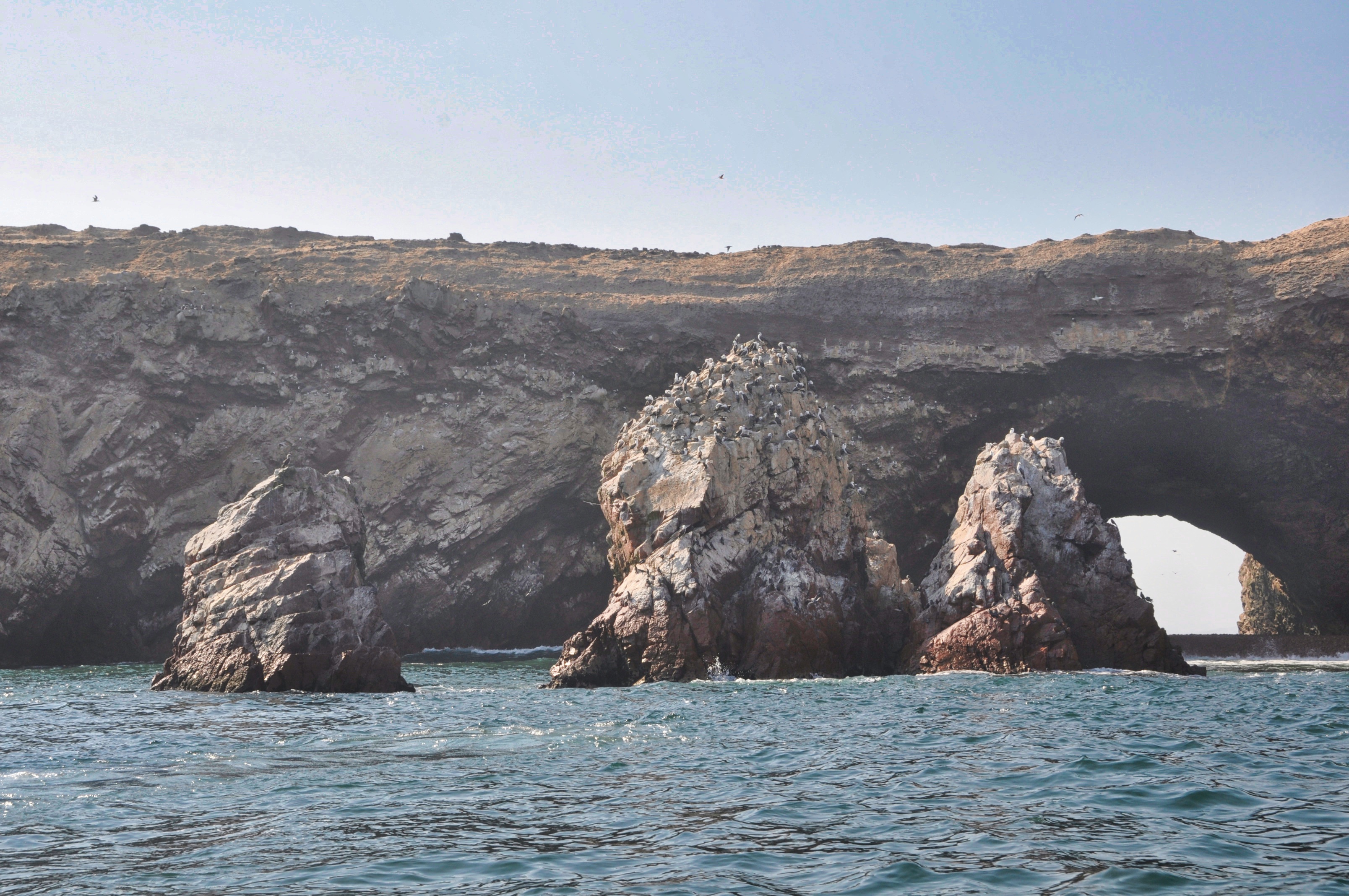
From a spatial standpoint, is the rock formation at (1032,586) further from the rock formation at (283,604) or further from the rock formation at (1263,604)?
the rock formation at (1263,604)

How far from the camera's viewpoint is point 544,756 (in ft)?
47.6

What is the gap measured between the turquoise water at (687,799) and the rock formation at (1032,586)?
369 inches

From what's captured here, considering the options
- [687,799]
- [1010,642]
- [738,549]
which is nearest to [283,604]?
[738,549]

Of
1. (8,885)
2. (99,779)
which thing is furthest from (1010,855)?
(99,779)

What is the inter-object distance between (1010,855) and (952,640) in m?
23.4

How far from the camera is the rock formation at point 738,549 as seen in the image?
30.5 meters

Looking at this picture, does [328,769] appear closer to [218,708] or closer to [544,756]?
[544,756]

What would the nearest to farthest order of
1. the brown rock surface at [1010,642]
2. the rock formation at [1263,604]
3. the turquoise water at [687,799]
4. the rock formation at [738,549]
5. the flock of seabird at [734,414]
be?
the turquoise water at [687,799] < the brown rock surface at [1010,642] < the rock formation at [738,549] < the flock of seabird at [734,414] < the rock formation at [1263,604]

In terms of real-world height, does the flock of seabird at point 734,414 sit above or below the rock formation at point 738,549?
above

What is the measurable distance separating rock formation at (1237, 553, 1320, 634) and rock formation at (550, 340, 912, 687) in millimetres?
36284

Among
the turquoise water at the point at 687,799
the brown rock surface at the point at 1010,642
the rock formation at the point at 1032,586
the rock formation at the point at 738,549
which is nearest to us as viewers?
the turquoise water at the point at 687,799

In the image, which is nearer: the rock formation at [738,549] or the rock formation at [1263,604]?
the rock formation at [738,549]

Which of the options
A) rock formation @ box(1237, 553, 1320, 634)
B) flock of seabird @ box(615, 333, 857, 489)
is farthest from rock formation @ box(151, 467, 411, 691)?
rock formation @ box(1237, 553, 1320, 634)

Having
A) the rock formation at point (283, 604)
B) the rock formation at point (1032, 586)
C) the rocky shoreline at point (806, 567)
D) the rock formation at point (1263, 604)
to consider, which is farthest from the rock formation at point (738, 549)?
the rock formation at point (1263, 604)
